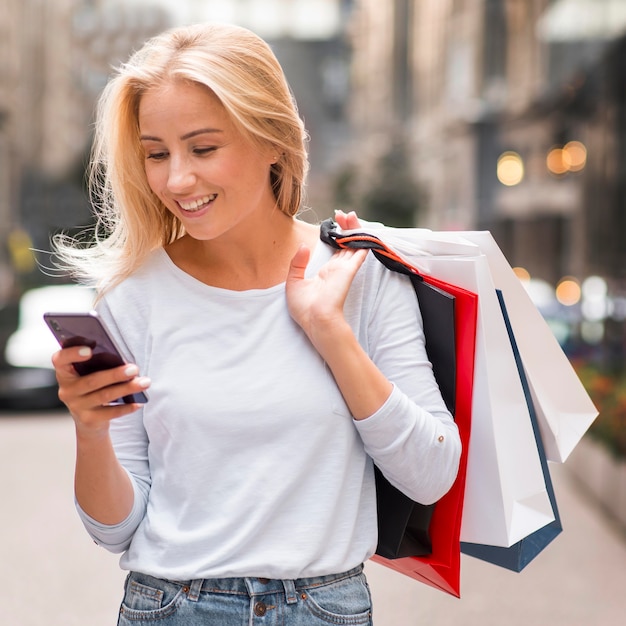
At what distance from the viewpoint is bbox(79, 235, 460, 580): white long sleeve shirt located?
170 centimetres

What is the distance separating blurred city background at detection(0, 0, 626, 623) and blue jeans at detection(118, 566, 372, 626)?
17.7 m

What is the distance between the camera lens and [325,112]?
42.2 m

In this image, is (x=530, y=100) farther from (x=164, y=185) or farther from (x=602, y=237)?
(x=164, y=185)

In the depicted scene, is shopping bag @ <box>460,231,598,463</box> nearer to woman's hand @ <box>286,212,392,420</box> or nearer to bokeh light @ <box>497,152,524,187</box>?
woman's hand @ <box>286,212,392,420</box>

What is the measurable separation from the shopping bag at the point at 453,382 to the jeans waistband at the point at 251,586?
0.26 metres

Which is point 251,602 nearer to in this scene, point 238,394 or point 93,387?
point 238,394

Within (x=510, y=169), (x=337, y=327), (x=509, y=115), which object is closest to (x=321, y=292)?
(x=337, y=327)

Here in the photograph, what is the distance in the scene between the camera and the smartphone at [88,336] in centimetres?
151

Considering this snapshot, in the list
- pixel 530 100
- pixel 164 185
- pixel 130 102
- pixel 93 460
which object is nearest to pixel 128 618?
pixel 93 460

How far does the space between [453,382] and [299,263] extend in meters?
0.33

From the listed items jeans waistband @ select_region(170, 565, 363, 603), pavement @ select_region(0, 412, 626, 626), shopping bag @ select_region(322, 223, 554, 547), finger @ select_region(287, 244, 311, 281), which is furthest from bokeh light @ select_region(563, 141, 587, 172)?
jeans waistband @ select_region(170, 565, 363, 603)

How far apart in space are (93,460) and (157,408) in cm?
13

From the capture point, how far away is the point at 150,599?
1.74 m

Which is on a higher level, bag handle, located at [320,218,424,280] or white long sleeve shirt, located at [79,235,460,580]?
bag handle, located at [320,218,424,280]
